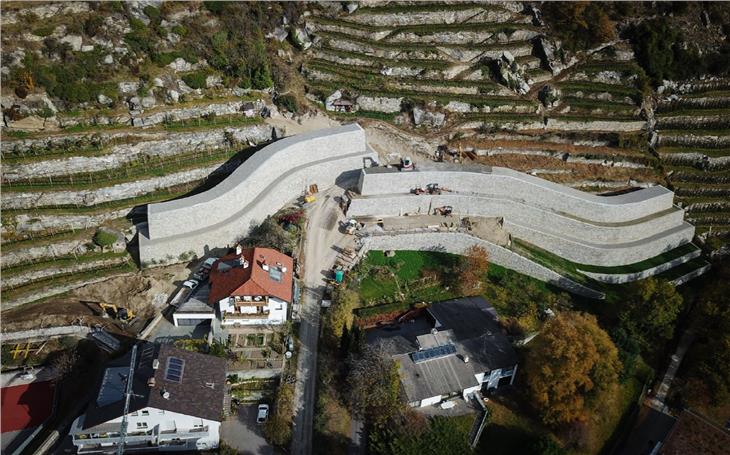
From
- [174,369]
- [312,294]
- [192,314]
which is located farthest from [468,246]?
[174,369]

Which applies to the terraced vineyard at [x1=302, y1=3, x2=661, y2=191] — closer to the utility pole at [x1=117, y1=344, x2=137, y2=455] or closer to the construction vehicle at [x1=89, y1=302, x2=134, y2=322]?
the construction vehicle at [x1=89, y1=302, x2=134, y2=322]

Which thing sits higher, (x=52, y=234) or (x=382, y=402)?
(x=52, y=234)

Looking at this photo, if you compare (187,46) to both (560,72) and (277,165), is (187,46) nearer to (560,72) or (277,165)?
(277,165)

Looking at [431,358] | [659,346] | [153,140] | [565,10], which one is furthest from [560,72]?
[153,140]

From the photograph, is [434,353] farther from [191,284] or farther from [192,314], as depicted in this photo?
[191,284]

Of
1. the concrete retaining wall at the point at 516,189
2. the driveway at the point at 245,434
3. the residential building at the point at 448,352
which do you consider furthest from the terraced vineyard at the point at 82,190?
the residential building at the point at 448,352

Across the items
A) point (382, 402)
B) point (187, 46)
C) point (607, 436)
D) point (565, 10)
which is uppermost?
point (565, 10)

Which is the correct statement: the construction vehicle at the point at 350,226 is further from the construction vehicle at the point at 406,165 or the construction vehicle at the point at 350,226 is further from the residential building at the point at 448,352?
the residential building at the point at 448,352
